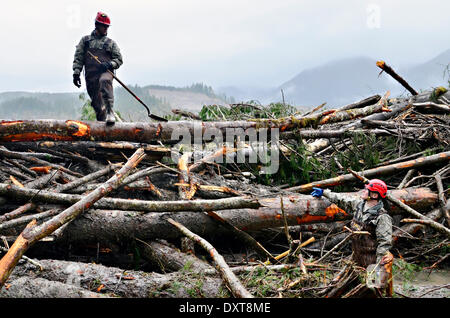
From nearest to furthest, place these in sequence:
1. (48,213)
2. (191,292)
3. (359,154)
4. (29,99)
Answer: (191,292), (48,213), (359,154), (29,99)

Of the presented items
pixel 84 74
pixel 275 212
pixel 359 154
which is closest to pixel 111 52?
pixel 84 74

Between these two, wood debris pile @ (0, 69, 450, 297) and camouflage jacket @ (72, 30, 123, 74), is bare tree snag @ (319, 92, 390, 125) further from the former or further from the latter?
camouflage jacket @ (72, 30, 123, 74)

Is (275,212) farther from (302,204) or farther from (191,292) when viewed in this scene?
(191,292)

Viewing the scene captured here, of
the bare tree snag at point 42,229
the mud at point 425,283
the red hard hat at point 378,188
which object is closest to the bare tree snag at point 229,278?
the bare tree snag at point 42,229

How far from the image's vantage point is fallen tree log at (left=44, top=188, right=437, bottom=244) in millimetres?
4828

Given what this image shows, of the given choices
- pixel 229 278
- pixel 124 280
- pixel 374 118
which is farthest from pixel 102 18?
pixel 374 118

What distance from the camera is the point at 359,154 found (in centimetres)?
679

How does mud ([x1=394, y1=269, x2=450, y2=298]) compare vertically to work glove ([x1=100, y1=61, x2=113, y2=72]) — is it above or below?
below

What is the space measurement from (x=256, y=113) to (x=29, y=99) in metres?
67.5

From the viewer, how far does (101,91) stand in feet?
23.5

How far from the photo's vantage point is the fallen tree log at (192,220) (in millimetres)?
4828

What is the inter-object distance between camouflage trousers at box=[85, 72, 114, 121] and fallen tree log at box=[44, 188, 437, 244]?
3.01 m

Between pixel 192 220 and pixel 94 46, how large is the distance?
427cm

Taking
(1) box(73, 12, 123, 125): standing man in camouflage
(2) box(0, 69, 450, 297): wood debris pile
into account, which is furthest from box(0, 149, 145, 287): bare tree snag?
(1) box(73, 12, 123, 125): standing man in camouflage
